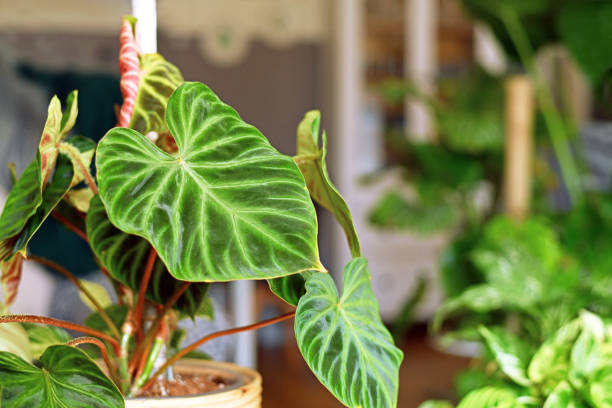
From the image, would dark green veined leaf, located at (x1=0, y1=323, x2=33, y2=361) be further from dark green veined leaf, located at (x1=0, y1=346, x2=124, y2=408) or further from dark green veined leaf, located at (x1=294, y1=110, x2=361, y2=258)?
dark green veined leaf, located at (x1=294, y1=110, x2=361, y2=258)

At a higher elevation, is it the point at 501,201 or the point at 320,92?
the point at 320,92

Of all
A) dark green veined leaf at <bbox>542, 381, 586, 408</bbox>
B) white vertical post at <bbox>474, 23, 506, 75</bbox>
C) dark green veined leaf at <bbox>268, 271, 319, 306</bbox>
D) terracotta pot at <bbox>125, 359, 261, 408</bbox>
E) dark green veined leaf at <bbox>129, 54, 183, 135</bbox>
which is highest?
white vertical post at <bbox>474, 23, 506, 75</bbox>

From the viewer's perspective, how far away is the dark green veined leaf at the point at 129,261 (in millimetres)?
555

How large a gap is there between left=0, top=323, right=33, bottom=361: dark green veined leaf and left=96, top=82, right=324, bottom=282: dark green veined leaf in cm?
22

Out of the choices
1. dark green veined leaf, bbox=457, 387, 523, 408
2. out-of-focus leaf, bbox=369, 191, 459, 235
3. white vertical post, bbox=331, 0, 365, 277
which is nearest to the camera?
dark green veined leaf, bbox=457, 387, 523, 408

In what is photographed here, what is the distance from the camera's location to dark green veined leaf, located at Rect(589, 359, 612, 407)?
59 centimetres

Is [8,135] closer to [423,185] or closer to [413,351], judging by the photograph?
[423,185]

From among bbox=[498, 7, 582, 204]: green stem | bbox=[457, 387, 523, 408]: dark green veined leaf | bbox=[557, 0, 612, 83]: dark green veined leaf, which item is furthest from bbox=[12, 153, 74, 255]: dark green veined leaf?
bbox=[498, 7, 582, 204]: green stem

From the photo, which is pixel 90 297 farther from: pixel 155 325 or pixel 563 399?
pixel 563 399

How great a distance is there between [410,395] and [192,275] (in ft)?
8.63

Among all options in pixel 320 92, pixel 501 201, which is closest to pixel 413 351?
pixel 501 201

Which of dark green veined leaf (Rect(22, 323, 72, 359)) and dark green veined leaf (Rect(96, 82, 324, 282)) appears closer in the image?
dark green veined leaf (Rect(96, 82, 324, 282))

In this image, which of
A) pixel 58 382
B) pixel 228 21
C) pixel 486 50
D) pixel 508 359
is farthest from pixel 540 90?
pixel 228 21

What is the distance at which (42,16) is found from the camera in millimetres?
3973
